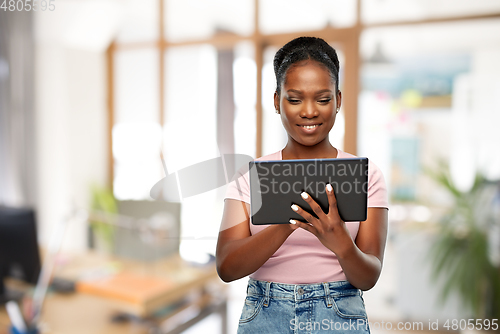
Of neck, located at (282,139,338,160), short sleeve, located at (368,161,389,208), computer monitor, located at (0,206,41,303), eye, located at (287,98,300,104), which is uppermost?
eye, located at (287,98,300,104)

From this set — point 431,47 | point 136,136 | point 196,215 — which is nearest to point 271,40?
point 431,47

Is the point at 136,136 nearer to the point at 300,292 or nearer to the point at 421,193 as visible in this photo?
the point at 421,193

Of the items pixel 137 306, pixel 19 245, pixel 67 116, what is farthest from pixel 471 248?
pixel 67 116

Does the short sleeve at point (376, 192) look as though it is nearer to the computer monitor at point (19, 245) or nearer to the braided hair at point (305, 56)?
the braided hair at point (305, 56)

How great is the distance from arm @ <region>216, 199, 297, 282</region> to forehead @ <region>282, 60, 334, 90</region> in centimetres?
17

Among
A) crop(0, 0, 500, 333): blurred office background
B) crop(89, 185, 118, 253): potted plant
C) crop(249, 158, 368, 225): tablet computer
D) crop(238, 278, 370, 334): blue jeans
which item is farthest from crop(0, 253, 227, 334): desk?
crop(249, 158, 368, 225): tablet computer

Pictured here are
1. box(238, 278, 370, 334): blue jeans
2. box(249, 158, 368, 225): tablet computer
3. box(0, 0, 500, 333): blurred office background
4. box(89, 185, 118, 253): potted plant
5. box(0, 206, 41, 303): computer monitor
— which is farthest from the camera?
box(89, 185, 118, 253): potted plant

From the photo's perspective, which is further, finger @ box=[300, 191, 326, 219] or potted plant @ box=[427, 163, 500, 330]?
potted plant @ box=[427, 163, 500, 330]

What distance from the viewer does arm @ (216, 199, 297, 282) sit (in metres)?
0.52

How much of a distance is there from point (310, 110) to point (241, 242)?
196 mm

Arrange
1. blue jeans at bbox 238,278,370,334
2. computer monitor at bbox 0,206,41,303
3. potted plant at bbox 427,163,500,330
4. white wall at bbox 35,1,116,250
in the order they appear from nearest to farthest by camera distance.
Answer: blue jeans at bbox 238,278,370,334, computer monitor at bbox 0,206,41,303, potted plant at bbox 427,163,500,330, white wall at bbox 35,1,116,250

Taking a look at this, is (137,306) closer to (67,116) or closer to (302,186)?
(302,186)

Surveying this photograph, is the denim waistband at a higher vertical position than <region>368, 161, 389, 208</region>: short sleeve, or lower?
lower

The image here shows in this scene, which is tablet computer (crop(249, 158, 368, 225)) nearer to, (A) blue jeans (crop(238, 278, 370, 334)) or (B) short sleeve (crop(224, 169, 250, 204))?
(B) short sleeve (crop(224, 169, 250, 204))
